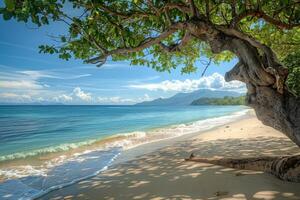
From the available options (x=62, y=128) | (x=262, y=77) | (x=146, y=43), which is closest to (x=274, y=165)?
(x=262, y=77)

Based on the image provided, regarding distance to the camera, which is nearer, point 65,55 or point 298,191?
point 298,191

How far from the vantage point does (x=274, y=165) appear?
489cm

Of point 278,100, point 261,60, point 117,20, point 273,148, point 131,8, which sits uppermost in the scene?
point 131,8

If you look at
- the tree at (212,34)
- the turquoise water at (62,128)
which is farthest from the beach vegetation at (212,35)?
the turquoise water at (62,128)

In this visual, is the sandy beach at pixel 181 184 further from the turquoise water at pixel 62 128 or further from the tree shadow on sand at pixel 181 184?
the turquoise water at pixel 62 128

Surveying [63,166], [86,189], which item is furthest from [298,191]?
[63,166]

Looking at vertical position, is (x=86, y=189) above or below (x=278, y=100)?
below

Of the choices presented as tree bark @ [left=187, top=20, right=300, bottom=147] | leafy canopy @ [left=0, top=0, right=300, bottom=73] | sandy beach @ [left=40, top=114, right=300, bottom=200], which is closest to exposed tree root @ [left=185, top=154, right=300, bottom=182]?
sandy beach @ [left=40, top=114, right=300, bottom=200]

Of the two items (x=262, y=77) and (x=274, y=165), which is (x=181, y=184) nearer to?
(x=274, y=165)

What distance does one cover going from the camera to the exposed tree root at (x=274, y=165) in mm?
4348

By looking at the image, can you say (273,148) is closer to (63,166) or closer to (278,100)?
(278,100)

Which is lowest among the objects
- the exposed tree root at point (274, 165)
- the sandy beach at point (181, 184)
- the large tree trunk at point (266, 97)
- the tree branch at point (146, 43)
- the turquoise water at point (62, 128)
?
the turquoise water at point (62, 128)

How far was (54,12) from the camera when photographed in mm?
4156

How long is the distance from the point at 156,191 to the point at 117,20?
3418 millimetres
